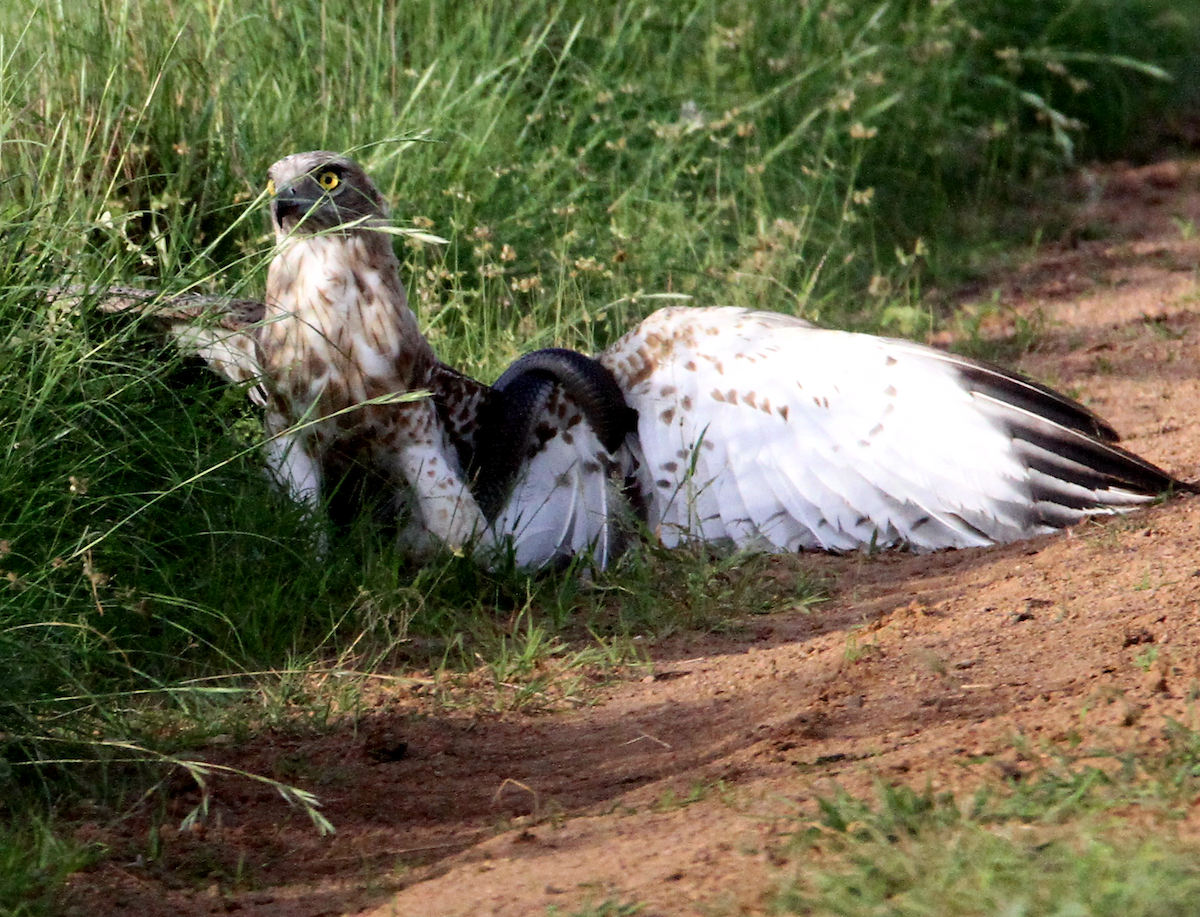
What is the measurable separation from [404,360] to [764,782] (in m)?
1.58

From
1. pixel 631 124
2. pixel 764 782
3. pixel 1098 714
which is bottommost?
pixel 764 782

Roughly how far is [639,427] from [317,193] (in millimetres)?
1059

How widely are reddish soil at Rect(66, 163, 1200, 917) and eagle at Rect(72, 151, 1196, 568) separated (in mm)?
160

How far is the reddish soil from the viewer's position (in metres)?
2.40

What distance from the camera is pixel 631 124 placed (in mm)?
5824

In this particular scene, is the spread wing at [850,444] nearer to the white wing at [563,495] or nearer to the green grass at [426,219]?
the white wing at [563,495]

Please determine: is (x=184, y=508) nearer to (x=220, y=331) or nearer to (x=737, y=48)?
(x=220, y=331)

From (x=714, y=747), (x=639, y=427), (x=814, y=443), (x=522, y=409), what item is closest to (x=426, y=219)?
(x=522, y=409)

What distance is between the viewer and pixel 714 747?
115 inches

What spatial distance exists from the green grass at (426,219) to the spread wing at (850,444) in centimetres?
28

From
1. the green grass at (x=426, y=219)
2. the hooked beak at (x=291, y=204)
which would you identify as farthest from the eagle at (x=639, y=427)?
the green grass at (x=426, y=219)

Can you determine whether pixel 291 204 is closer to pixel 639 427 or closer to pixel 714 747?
pixel 639 427

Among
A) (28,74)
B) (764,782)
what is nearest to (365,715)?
(764,782)

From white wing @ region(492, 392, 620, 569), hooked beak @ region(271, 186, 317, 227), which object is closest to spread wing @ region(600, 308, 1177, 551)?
white wing @ region(492, 392, 620, 569)
